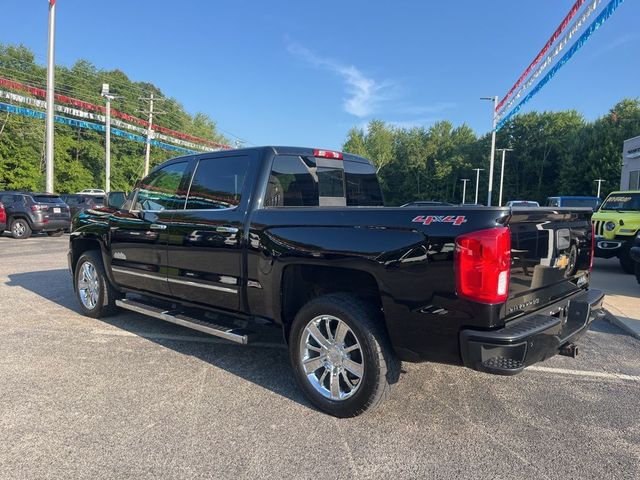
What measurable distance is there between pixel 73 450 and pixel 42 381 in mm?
1284

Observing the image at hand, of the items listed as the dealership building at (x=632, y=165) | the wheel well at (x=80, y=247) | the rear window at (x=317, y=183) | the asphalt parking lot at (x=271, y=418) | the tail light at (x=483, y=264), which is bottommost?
the asphalt parking lot at (x=271, y=418)

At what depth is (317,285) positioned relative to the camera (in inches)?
143

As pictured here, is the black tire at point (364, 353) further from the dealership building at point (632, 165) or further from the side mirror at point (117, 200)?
the dealership building at point (632, 165)

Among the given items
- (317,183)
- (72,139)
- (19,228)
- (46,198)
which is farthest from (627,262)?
(72,139)

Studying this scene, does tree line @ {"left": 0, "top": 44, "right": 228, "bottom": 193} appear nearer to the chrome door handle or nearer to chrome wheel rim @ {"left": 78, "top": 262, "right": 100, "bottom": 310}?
chrome wheel rim @ {"left": 78, "top": 262, "right": 100, "bottom": 310}

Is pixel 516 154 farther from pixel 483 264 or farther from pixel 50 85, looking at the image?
pixel 483 264

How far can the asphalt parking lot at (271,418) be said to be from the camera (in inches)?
105

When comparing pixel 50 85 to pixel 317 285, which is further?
pixel 50 85

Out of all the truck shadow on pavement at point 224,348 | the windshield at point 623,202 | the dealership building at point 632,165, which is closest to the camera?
the truck shadow on pavement at point 224,348

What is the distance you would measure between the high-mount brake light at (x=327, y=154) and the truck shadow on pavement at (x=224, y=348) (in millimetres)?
1633

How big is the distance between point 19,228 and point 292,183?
16.3 meters

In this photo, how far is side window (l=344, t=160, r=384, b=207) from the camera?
470 cm

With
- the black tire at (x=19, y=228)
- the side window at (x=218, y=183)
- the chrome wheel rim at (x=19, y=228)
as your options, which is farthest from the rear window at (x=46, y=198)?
the side window at (x=218, y=183)

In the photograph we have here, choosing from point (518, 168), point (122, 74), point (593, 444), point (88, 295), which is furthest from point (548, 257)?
point (518, 168)
